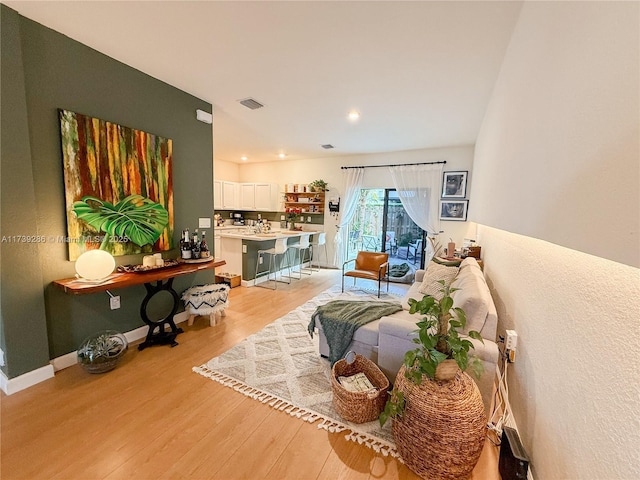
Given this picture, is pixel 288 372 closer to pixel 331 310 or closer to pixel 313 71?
pixel 331 310

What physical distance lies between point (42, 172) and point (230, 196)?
487 centimetres

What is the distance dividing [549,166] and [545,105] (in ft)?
1.04

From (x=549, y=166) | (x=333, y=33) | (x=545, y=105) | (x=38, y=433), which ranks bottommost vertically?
(x=38, y=433)

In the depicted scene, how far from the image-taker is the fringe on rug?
160 centimetres

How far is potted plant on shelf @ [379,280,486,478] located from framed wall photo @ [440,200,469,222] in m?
4.23

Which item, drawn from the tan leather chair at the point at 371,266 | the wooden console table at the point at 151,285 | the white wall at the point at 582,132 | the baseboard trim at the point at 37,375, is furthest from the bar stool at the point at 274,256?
the white wall at the point at 582,132

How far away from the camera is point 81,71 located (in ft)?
7.32

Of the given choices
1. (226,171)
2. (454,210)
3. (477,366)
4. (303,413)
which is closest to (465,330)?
(477,366)

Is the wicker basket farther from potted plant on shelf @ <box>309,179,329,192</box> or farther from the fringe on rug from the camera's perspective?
potted plant on shelf @ <box>309,179,329,192</box>

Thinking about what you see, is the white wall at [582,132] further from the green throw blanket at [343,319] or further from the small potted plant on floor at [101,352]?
the small potted plant on floor at [101,352]

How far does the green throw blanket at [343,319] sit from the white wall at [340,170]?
3.20 m

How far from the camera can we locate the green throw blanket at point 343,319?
2.21 meters

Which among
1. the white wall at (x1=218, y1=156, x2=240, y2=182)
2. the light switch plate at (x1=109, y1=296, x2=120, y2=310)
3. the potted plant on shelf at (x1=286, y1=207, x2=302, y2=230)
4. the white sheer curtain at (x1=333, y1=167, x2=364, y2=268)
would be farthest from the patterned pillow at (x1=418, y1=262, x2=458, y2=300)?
the white wall at (x1=218, y1=156, x2=240, y2=182)

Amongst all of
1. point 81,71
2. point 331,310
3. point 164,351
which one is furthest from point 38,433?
point 81,71
